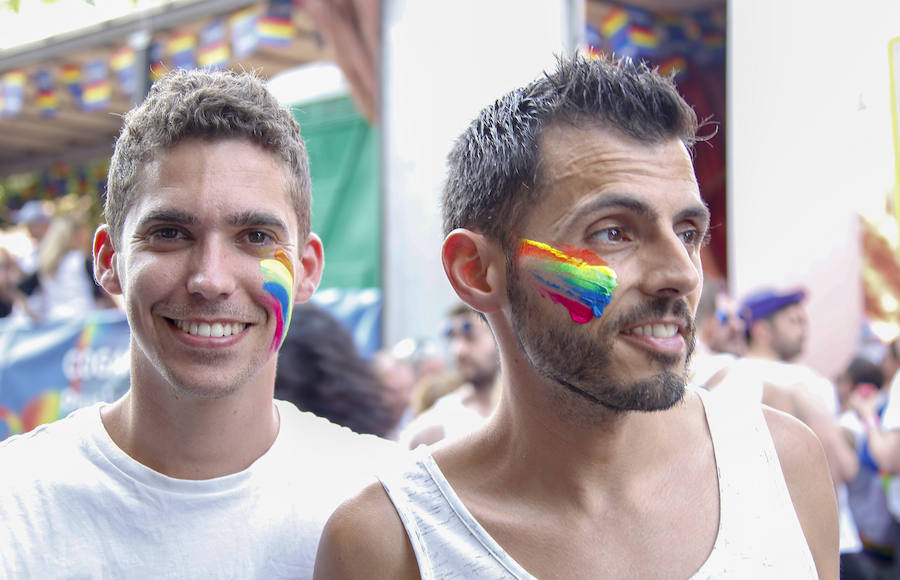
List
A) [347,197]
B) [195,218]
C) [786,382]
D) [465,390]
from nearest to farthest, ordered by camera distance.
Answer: [195,218]
[786,382]
[465,390]
[347,197]

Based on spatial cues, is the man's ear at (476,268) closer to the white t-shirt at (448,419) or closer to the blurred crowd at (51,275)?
the white t-shirt at (448,419)

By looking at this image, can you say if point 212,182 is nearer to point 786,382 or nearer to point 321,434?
point 321,434

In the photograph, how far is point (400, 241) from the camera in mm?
6598

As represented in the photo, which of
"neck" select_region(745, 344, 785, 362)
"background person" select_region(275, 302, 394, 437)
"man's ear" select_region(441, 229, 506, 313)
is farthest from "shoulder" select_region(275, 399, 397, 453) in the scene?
"neck" select_region(745, 344, 785, 362)

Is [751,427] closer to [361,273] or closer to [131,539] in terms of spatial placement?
[131,539]

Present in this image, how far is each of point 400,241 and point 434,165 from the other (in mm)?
586

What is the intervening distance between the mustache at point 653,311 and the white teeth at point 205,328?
89cm

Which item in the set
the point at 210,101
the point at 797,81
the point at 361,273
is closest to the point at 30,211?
the point at 361,273

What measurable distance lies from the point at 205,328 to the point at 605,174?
0.95 meters

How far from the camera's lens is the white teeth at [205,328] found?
214 cm

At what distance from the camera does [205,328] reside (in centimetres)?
214

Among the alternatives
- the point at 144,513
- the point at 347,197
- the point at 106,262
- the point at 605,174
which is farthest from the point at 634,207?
the point at 347,197

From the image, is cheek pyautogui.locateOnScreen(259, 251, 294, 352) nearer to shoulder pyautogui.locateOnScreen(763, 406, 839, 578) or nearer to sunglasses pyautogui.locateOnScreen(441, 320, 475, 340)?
shoulder pyautogui.locateOnScreen(763, 406, 839, 578)

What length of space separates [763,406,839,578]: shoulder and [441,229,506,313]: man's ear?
616 mm
